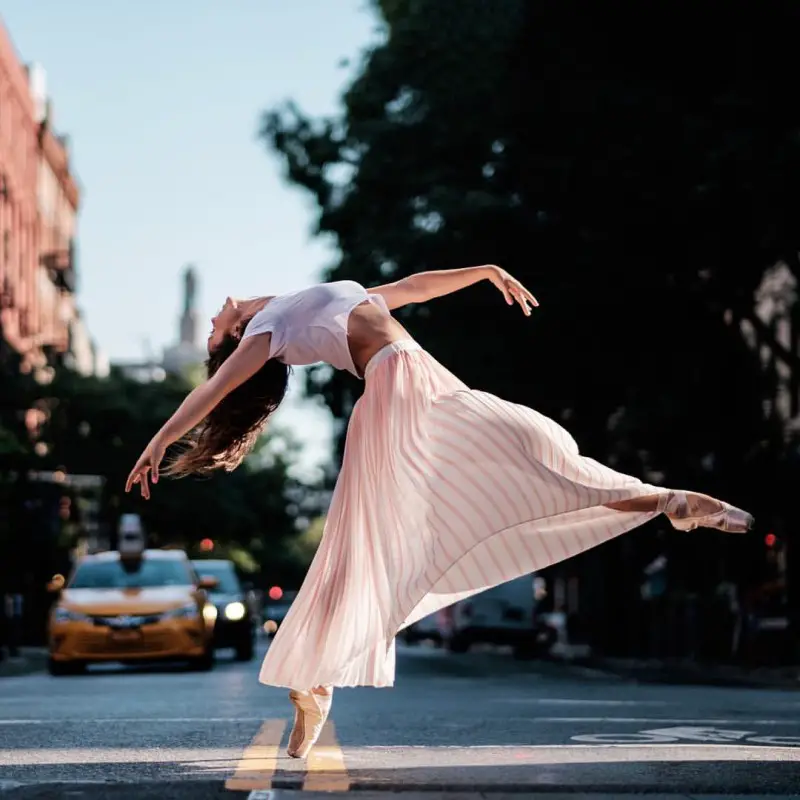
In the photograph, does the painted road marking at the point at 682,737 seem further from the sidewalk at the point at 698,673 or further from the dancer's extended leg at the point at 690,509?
A: the sidewalk at the point at 698,673

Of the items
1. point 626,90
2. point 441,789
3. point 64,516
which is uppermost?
point 626,90

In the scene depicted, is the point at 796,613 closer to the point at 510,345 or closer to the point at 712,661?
the point at 712,661

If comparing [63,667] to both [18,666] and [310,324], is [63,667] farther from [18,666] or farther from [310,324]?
[310,324]

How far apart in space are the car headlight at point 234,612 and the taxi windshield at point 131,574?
604 cm

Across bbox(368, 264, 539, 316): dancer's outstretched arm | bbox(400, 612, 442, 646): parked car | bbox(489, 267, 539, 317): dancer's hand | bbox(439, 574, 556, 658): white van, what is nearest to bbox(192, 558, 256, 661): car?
bbox(439, 574, 556, 658): white van

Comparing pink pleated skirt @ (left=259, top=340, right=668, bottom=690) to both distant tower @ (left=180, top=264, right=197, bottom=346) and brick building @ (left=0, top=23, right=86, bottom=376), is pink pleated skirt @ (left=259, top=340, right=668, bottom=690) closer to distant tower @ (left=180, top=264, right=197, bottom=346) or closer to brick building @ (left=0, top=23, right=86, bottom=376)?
brick building @ (left=0, top=23, right=86, bottom=376)

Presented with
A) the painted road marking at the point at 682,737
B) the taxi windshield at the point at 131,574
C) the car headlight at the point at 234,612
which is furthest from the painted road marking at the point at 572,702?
the car headlight at the point at 234,612

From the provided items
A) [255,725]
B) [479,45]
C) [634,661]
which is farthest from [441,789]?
[634,661]

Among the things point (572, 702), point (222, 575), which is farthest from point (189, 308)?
point (572, 702)

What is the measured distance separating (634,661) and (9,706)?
25.3 meters

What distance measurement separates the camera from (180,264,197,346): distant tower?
558ft

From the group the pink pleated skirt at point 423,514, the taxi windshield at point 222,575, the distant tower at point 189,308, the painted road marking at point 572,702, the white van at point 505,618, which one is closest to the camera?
the pink pleated skirt at point 423,514

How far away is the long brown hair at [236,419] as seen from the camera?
766 centimetres

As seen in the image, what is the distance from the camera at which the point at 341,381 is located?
33.0 m
